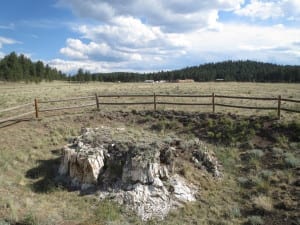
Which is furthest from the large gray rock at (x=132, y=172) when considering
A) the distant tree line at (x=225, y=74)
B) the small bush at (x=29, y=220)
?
the distant tree line at (x=225, y=74)

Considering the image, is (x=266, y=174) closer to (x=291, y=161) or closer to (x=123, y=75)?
(x=291, y=161)

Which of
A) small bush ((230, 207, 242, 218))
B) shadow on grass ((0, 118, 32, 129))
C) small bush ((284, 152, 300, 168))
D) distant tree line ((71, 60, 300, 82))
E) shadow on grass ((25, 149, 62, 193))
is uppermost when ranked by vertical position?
distant tree line ((71, 60, 300, 82))

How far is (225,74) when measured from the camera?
12456 cm

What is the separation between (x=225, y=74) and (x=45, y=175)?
120 m

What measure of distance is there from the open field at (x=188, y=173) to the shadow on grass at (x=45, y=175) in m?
0.03

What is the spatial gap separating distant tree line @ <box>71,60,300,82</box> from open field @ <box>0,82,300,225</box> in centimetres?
7776

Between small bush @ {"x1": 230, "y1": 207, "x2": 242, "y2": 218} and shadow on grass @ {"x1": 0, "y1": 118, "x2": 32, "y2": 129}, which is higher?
shadow on grass @ {"x1": 0, "y1": 118, "x2": 32, "y2": 129}

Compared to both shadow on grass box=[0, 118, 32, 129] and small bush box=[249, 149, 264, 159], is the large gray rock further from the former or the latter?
shadow on grass box=[0, 118, 32, 129]

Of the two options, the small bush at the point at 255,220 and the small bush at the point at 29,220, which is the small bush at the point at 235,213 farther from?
the small bush at the point at 29,220

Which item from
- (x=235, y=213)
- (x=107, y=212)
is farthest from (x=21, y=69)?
(x=235, y=213)

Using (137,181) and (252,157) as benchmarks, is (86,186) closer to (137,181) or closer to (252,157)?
(137,181)

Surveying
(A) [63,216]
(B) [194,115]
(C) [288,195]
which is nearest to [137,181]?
(A) [63,216]

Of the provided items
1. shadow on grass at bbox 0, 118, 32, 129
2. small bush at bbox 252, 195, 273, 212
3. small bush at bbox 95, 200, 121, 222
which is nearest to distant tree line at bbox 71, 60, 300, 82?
shadow on grass at bbox 0, 118, 32, 129

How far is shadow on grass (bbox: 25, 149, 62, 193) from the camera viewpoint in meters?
10.3
